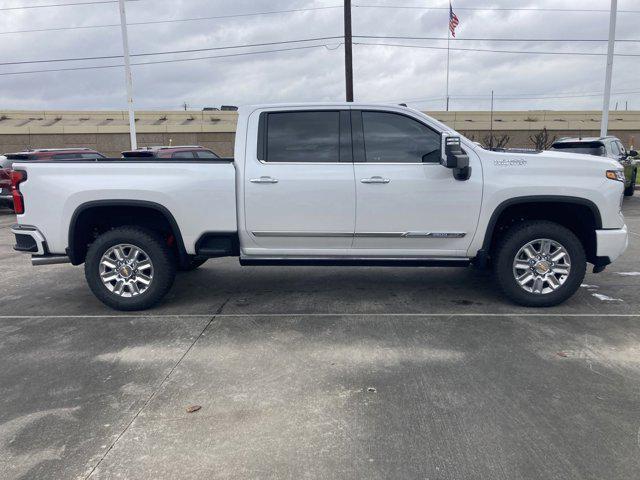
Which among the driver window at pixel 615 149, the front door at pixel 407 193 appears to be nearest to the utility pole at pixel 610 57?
the driver window at pixel 615 149

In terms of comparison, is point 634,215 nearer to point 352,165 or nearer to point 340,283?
point 340,283

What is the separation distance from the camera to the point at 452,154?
5004 mm

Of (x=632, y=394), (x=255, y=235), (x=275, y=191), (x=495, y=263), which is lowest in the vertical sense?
(x=632, y=394)

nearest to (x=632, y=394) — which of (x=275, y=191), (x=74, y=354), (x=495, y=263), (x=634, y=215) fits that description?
(x=495, y=263)

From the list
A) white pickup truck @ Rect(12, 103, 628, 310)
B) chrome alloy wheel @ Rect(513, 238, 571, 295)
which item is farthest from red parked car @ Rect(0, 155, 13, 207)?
chrome alloy wheel @ Rect(513, 238, 571, 295)

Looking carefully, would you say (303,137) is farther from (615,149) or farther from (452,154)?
(615,149)

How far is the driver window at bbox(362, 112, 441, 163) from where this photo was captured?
532 cm

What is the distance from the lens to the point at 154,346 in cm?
462

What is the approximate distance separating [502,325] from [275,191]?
8.37ft

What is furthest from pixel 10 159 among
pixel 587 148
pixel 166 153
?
pixel 587 148

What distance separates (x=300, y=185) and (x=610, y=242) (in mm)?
3170

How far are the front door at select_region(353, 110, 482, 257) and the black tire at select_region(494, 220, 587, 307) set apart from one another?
41 centimetres

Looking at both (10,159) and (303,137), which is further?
(10,159)

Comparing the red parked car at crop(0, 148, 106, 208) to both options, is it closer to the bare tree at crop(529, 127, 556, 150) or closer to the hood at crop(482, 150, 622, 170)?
the hood at crop(482, 150, 622, 170)
